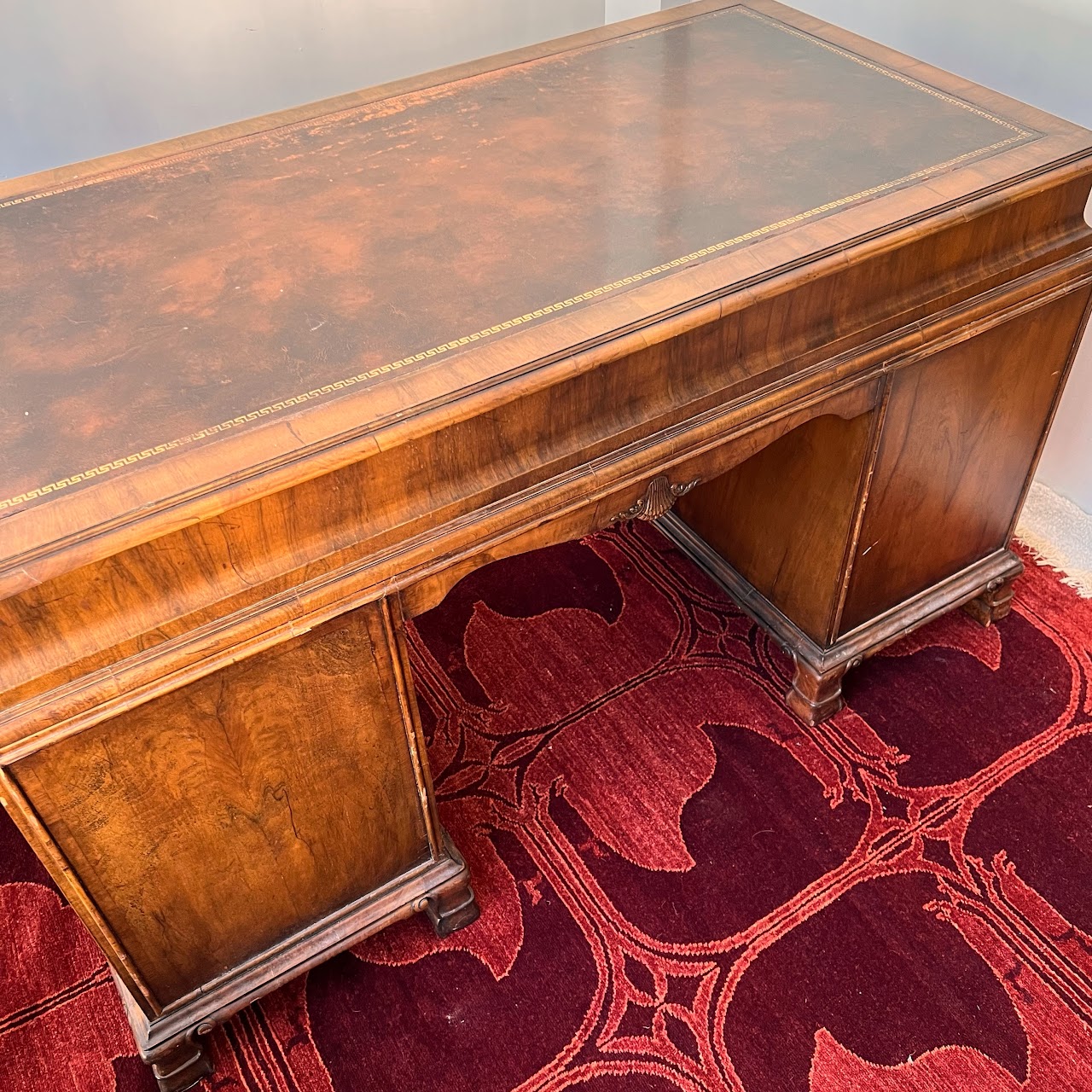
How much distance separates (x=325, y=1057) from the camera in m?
1.06

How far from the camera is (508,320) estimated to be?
0.82 metres

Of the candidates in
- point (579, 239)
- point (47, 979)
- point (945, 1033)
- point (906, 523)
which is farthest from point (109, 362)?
point (945, 1033)

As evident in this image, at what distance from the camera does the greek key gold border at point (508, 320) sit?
708mm

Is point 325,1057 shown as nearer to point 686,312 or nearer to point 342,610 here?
point 342,610

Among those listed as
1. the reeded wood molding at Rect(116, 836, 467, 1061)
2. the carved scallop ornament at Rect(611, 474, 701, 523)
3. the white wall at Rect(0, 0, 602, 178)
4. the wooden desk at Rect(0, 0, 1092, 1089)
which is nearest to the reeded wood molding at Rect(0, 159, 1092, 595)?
the wooden desk at Rect(0, 0, 1092, 1089)

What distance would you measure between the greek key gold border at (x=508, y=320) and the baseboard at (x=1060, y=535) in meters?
0.62

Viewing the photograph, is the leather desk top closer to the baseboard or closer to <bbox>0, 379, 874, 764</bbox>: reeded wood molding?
<bbox>0, 379, 874, 764</bbox>: reeded wood molding

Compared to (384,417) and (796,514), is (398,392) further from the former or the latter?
(796,514)

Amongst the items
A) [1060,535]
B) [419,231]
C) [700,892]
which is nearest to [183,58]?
[419,231]

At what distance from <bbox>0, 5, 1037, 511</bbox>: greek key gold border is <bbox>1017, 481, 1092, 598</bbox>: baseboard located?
0.62 metres

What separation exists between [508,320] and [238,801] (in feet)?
1.47

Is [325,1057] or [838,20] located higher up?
[838,20]

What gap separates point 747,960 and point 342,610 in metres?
0.62

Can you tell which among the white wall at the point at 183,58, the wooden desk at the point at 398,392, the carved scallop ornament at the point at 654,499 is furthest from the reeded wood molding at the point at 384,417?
the white wall at the point at 183,58
